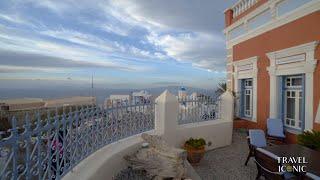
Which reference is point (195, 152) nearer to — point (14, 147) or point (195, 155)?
point (195, 155)

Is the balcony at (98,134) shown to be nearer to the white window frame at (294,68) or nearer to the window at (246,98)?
the white window frame at (294,68)

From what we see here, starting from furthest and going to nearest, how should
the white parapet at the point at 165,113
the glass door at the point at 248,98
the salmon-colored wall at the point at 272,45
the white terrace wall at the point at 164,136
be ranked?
the glass door at the point at 248,98 < the salmon-colored wall at the point at 272,45 < the white parapet at the point at 165,113 < the white terrace wall at the point at 164,136

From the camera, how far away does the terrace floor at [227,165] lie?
547cm

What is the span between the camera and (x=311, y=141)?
5777 millimetres

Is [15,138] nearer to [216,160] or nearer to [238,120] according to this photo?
[216,160]

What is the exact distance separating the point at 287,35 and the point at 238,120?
168 inches

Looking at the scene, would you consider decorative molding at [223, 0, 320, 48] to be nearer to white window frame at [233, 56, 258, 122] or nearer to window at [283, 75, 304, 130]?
white window frame at [233, 56, 258, 122]

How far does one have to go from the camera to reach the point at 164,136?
20.1ft

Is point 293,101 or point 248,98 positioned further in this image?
point 248,98

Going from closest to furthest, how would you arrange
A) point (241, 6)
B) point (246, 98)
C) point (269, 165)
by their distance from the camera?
point (269, 165) → point (246, 98) → point (241, 6)

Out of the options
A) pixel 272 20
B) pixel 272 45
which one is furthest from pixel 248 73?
pixel 272 20

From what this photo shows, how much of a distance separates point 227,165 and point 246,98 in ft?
17.9

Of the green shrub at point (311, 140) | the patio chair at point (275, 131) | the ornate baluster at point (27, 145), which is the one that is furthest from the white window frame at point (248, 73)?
the ornate baluster at point (27, 145)

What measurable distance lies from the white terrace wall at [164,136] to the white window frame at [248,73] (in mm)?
2296
